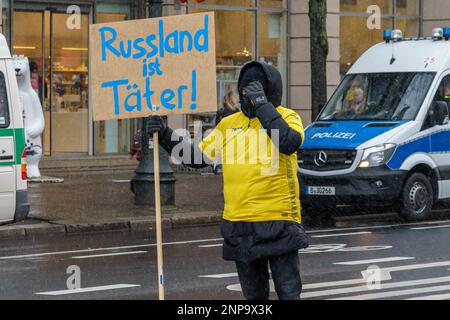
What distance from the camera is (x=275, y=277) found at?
22.7 feet

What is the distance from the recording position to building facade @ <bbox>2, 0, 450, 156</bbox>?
83.7 ft

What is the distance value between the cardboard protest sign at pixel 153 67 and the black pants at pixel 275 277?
1.69 metres

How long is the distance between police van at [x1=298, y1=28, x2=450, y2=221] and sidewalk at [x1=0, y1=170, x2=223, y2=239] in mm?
1964

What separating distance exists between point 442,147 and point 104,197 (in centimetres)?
594

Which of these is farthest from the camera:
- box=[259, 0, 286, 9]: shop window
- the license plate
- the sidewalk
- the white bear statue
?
box=[259, 0, 286, 9]: shop window

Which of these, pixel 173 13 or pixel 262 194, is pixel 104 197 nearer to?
pixel 173 13

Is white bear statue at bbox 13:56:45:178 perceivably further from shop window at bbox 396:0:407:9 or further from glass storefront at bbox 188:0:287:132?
shop window at bbox 396:0:407:9

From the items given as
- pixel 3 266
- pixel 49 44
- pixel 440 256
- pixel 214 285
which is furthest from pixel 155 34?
pixel 49 44

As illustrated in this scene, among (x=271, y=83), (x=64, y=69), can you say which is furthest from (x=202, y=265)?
(x=64, y=69)

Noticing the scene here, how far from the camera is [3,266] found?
12266mm

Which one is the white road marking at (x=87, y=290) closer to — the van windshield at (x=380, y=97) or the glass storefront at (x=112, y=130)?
the van windshield at (x=380, y=97)

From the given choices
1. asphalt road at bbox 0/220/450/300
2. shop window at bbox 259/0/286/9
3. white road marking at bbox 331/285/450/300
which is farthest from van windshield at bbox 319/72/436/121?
shop window at bbox 259/0/286/9

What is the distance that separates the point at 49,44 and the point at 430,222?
11.7m
